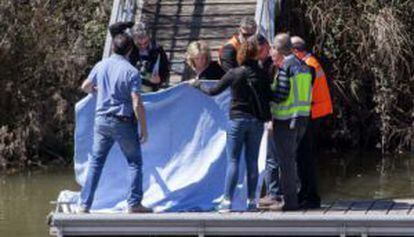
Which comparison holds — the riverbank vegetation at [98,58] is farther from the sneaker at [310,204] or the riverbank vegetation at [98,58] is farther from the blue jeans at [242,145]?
the blue jeans at [242,145]

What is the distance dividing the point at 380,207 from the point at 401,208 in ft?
0.69

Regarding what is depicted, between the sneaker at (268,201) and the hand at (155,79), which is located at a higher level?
the hand at (155,79)

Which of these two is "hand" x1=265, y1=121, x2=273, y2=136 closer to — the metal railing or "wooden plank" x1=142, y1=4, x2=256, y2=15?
the metal railing

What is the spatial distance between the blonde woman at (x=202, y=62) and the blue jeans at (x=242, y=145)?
721mm

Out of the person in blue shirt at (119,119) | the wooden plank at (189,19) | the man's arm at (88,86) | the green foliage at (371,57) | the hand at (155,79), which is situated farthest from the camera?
the green foliage at (371,57)

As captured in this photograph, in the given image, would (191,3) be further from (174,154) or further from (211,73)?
(174,154)

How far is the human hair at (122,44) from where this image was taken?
32.0 ft

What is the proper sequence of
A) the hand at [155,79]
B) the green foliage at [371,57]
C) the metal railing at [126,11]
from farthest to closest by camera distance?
the green foliage at [371,57] < the metal railing at [126,11] < the hand at [155,79]

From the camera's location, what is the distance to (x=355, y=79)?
18.2 metres

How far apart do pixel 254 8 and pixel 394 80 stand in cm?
393

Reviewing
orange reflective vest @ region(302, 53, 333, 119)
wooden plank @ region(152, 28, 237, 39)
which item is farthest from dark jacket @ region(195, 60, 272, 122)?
wooden plank @ region(152, 28, 237, 39)

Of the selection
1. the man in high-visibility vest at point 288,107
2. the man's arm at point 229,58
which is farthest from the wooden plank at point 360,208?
the man's arm at point 229,58

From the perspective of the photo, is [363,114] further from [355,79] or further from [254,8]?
[254,8]

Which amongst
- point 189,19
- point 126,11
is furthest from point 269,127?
point 189,19
